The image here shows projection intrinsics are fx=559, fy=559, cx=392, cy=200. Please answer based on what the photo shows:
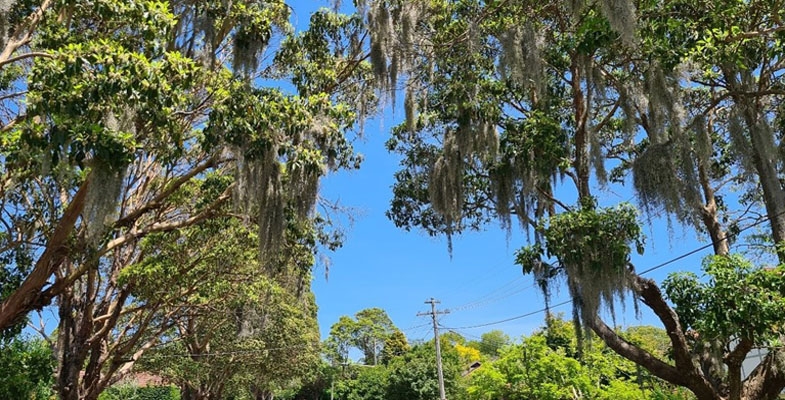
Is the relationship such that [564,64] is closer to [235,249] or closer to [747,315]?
[747,315]

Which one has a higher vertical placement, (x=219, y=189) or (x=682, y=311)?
(x=219, y=189)

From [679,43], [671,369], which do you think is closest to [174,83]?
[679,43]

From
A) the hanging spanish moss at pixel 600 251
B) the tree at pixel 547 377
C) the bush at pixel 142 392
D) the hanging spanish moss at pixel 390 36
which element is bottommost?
the tree at pixel 547 377

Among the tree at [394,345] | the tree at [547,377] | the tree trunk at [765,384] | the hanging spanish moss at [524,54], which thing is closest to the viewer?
the tree trunk at [765,384]

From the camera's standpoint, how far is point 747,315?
5.27m

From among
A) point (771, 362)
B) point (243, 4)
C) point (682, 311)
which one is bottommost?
point (771, 362)

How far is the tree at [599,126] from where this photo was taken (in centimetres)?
579

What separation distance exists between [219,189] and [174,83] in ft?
10.5

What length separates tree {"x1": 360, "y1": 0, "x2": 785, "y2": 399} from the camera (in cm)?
579

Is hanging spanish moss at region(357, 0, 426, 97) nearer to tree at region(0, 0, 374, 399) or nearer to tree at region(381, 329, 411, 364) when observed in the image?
tree at region(0, 0, 374, 399)

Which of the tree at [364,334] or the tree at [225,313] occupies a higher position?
the tree at [364,334]

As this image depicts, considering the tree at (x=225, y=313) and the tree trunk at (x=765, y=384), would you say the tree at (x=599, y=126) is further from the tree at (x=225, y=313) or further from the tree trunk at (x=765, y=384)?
the tree at (x=225, y=313)

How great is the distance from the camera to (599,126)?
734cm

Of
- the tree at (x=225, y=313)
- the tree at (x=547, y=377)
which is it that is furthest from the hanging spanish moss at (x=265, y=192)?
the tree at (x=547, y=377)
